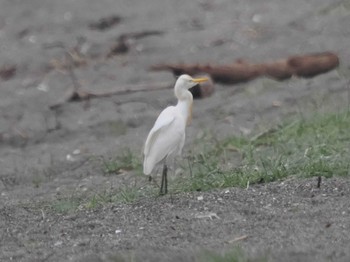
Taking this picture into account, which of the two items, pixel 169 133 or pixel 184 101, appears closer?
pixel 169 133

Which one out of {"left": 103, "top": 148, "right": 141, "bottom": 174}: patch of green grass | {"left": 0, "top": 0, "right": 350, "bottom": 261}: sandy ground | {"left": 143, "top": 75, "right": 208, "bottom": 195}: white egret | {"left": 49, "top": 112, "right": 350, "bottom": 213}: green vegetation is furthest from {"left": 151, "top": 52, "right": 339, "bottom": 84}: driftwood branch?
{"left": 143, "top": 75, "right": 208, "bottom": 195}: white egret

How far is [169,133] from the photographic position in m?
8.30

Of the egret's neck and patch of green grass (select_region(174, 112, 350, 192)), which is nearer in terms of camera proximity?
the egret's neck

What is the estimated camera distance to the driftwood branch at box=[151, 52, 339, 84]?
12539 millimetres

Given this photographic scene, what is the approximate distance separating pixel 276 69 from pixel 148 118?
1.46m

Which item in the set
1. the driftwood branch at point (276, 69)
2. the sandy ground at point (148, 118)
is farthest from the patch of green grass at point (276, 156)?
the driftwood branch at point (276, 69)

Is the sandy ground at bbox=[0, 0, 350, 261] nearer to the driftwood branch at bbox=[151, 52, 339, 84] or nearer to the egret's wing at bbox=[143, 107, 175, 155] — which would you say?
the driftwood branch at bbox=[151, 52, 339, 84]

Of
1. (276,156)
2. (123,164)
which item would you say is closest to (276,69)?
(123,164)

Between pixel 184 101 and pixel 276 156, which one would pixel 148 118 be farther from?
pixel 184 101

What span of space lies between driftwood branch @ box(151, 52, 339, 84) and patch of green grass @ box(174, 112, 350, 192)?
5.39 ft

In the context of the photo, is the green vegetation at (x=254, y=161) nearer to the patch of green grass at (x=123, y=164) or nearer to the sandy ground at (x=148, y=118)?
the patch of green grass at (x=123, y=164)

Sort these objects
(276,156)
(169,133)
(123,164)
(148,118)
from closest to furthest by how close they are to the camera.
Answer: (169,133) < (276,156) < (123,164) < (148,118)

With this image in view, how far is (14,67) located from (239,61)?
265cm

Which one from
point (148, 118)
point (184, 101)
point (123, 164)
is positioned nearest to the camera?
point (184, 101)
